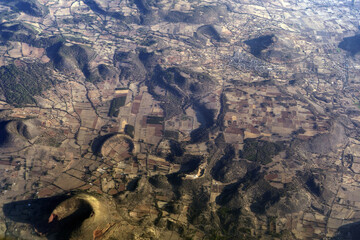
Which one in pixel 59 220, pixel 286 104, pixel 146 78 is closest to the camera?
pixel 59 220

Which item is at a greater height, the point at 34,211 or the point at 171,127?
the point at 34,211

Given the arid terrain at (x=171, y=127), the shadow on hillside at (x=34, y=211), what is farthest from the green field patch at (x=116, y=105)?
the shadow on hillside at (x=34, y=211)

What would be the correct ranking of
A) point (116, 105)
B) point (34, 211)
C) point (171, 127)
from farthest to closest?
1. point (116, 105)
2. point (171, 127)
3. point (34, 211)

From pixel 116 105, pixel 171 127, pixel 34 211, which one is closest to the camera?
pixel 34 211

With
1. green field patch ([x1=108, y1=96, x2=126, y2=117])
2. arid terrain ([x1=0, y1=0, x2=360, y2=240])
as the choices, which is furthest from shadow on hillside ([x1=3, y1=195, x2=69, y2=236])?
green field patch ([x1=108, y1=96, x2=126, y2=117])

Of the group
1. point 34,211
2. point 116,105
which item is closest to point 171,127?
point 116,105

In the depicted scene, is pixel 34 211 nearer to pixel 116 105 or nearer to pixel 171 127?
pixel 116 105

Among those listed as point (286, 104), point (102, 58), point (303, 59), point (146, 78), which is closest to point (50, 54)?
point (102, 58)

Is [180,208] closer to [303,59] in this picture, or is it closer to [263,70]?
[263,70]

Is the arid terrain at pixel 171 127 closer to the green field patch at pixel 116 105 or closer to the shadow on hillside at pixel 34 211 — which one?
the shadow on hillside at pixel 34 211
